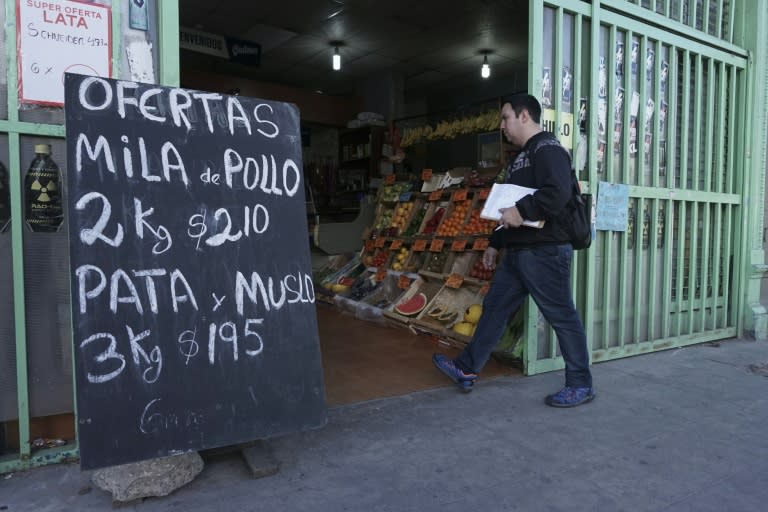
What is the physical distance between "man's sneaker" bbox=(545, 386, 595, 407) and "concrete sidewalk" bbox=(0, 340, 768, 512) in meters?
0.06

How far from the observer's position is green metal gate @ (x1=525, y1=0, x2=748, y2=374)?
4.22 metres

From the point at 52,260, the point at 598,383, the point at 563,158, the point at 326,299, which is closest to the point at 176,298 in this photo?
the point at 52,260

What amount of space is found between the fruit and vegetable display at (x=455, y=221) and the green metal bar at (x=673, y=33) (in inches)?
94.8

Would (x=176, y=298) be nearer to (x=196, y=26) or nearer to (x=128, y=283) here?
(x=128, y=283)

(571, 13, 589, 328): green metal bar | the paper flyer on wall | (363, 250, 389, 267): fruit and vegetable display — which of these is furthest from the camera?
(363, 250, 389, 267): fruit and vegetable display

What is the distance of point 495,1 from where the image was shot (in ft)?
24.5

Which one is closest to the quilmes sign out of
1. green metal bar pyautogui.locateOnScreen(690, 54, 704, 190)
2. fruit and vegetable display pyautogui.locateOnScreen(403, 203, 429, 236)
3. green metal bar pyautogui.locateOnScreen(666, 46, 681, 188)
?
fruit and vegetable display pyautogui.locateOnScreen(403, 203, 429, 236)

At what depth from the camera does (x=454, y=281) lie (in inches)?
223

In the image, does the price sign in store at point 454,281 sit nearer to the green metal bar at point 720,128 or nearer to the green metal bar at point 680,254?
the green metal bar at point 680,254

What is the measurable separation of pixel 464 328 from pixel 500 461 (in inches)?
95.6

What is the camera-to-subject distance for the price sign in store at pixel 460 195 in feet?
20.9

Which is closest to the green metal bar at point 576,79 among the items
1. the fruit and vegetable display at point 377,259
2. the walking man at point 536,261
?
the walking man at point 536,261

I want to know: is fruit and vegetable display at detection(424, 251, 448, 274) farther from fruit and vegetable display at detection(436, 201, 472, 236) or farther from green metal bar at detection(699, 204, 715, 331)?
green metal bar at detection(699, 204, 715, 331)

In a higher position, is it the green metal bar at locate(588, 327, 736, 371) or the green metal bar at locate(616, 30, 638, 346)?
the green metal bar at locate(616, 30, 638, 346)
